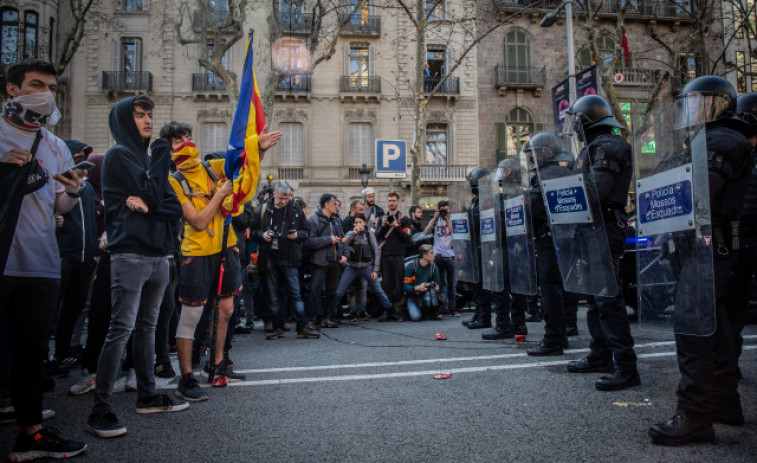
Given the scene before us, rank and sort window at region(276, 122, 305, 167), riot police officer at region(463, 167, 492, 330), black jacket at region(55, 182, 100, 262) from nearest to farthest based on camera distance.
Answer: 1. black jacket at region(55, 182, 100, 262)
2. riot police officer at region(463, 167, 492, 330)
3. window at region(276, 122, 305, 167)

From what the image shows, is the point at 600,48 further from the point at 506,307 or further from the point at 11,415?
the point at 11,415

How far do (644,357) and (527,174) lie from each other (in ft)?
7.00

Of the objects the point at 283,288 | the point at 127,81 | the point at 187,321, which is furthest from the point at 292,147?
the point at 187,321

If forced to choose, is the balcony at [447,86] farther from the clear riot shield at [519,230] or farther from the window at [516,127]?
the clear riot shield at [519,230]

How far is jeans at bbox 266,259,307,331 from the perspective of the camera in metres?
7.36

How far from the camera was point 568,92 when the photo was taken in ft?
41.9

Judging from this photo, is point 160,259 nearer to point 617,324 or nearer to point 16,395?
point 16,395

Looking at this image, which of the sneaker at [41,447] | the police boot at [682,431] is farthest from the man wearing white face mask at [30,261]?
the police boot at [682,431]

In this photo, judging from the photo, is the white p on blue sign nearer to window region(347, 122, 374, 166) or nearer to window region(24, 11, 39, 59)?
window region(347, 122, 374, 166)

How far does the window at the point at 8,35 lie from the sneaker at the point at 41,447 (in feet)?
87.3

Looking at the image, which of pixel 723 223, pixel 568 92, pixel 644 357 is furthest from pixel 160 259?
pixel 568 92

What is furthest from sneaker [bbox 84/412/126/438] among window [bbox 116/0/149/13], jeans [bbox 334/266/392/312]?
window [bbox 116/0/149/13]

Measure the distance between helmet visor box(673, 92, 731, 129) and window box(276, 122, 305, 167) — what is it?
80.7 ft

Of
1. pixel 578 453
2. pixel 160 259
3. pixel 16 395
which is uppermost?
pixel 160 259
